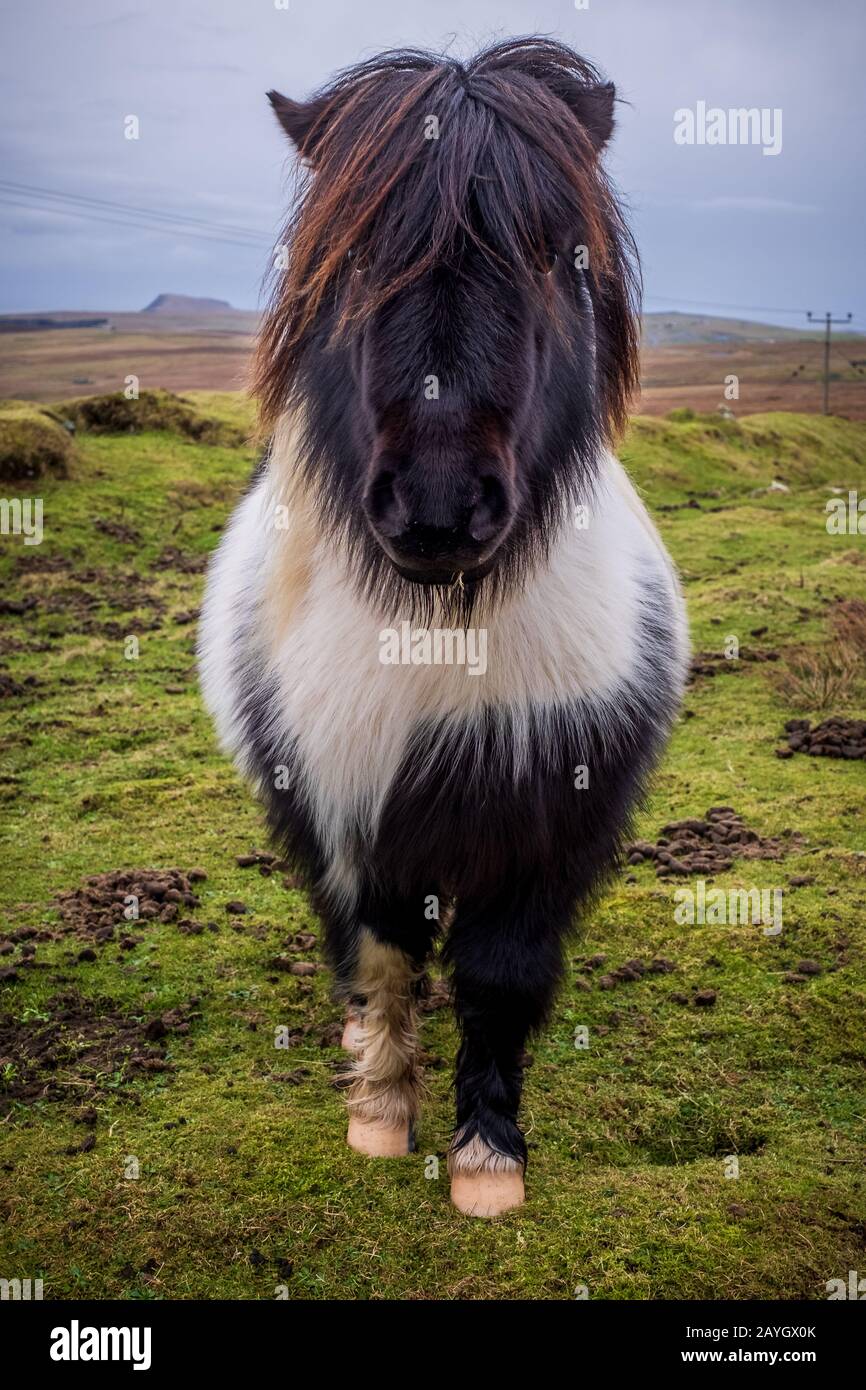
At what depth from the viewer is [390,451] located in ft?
6.92

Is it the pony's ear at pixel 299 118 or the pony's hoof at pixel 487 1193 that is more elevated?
the pony's ear at pixel 299 118

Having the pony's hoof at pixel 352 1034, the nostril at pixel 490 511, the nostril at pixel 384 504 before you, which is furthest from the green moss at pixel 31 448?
the nostril at pixel 490 511

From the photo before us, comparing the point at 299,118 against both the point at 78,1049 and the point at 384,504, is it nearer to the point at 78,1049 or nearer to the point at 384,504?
the point at 384,504

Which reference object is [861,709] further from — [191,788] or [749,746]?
[191,788]

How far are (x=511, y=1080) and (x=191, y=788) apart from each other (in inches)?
129

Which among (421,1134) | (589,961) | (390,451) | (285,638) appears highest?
(390,451)

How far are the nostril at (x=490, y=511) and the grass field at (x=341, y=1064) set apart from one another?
1.81m

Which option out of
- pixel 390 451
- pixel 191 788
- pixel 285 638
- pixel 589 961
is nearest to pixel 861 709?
pixel 589 961

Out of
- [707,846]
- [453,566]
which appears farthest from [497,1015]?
[707,846]

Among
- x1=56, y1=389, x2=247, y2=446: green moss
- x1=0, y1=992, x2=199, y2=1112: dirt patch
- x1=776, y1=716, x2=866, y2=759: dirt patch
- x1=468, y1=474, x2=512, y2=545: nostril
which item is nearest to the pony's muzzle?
x1=468, y1=474, x2=512, y2=545: nostril

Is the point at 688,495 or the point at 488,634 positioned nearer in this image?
the point at 488,634

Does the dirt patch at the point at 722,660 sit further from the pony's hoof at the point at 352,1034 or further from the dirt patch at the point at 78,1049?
the dirt patch at the point at 78,1049

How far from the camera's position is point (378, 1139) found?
332cm

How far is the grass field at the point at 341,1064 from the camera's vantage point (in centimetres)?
286
